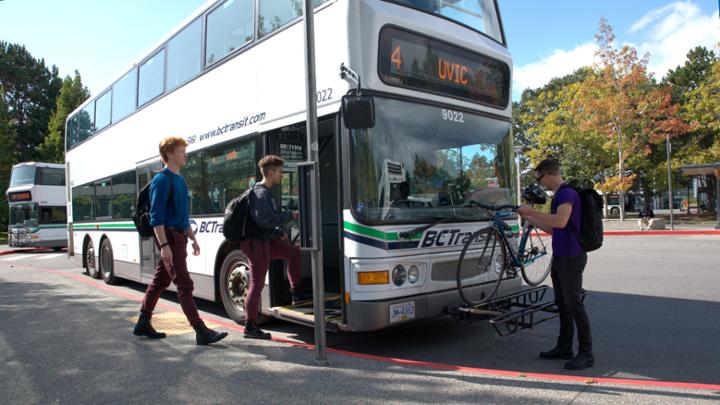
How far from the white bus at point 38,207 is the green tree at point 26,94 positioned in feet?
85.7

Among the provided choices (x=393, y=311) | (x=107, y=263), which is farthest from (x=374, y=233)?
(x=107, y=263)

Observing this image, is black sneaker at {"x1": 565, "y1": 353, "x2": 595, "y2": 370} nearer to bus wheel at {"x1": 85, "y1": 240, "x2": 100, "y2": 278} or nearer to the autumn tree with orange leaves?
bus wheel at {"x1": 85, "y1": 240, "x2": 100, "y2": 278}

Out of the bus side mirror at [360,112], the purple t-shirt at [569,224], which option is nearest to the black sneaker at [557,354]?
the purple t-shirt at [569,224]

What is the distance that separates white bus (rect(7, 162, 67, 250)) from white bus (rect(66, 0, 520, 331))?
19413mm

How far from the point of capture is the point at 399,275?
15.6 ft

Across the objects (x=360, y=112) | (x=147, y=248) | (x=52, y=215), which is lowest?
(x=147, y=248)

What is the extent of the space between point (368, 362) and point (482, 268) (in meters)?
1.63

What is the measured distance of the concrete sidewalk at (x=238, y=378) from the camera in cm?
376

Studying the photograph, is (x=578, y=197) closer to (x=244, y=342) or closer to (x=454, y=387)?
(x=454, y=387)

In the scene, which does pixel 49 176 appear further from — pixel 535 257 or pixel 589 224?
pixel 589 224

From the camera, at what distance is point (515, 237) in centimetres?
600

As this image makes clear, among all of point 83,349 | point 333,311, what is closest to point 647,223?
point 333,311

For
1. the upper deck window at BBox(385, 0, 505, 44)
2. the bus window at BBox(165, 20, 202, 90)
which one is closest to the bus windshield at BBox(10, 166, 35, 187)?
the bus window at BBox(165, 20, 202, 90)

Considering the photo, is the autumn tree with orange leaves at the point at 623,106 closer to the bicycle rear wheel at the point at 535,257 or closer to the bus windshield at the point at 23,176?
the bicycle rear wheel at the point at 535,257
